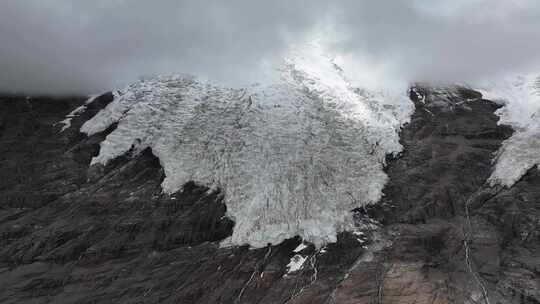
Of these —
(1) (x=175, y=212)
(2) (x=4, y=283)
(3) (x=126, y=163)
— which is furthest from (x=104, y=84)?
(2) (x=4, y=283)

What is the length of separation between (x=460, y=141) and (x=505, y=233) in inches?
642

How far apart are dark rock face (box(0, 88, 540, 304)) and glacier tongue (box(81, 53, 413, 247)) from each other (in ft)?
6.69

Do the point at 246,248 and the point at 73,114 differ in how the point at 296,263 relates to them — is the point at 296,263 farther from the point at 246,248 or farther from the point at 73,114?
the point at 73,114

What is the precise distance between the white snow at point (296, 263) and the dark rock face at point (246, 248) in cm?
57

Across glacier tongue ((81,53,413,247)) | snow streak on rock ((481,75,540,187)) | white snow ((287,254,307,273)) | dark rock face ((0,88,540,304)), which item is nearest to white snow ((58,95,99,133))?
glacier tongue ((81,53,413,247))

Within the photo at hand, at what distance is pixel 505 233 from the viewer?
52312 mm

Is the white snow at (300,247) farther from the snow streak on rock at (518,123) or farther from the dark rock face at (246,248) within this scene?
the snow streak on rock at (518,123)

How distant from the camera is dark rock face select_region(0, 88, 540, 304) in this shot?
49594 millimetres

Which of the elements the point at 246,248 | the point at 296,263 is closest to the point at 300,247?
the point at 296,263

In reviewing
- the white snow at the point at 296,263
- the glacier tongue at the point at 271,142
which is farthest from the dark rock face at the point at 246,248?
the glacier tongue at the point at 271,142

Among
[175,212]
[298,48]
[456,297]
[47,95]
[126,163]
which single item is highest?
[298,48]

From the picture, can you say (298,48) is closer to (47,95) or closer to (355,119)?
(355,119)

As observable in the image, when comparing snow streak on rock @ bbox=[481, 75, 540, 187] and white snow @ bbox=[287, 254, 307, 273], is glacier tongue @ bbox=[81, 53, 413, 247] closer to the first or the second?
white snow @ bbox=[287, 254, 307, 273]

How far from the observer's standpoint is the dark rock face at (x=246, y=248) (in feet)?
163
